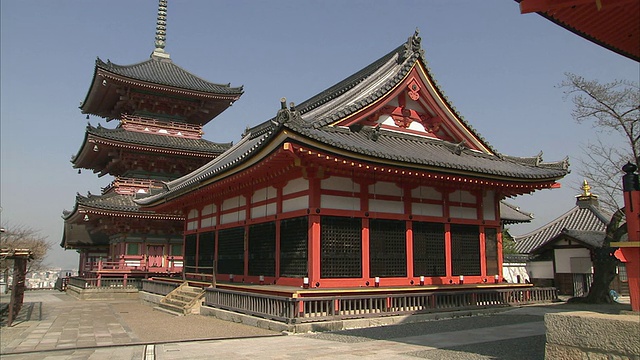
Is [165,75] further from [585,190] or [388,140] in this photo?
[585,190]

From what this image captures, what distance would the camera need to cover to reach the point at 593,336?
6434 mm

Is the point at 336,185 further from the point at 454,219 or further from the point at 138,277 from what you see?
the point at 138,277

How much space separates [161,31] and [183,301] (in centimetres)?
2665

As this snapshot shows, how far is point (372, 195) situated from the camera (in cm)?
1593

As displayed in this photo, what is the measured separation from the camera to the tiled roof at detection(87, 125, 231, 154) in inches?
1147

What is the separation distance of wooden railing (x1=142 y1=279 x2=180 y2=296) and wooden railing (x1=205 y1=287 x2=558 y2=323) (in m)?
5.18

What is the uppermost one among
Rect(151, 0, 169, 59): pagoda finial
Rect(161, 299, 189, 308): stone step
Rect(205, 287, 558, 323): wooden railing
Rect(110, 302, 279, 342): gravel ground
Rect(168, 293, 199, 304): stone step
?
Rect(151, 0, 169, 59): pagoda finial

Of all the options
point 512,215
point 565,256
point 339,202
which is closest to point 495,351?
point 339,202

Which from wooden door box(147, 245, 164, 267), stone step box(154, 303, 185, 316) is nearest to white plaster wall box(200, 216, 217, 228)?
stone step box(154, 303, 185, 316)

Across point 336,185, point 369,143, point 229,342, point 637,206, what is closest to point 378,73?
point 369,143

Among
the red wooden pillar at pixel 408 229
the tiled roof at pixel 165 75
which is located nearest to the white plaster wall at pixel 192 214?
the tiled roof at pixel 165 75

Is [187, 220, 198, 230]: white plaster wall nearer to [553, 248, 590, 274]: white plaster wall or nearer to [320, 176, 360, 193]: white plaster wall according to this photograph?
[320, 176, 360, 193]: white plaster wall

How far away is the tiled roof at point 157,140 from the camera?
1147 inches

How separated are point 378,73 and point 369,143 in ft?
15.5
